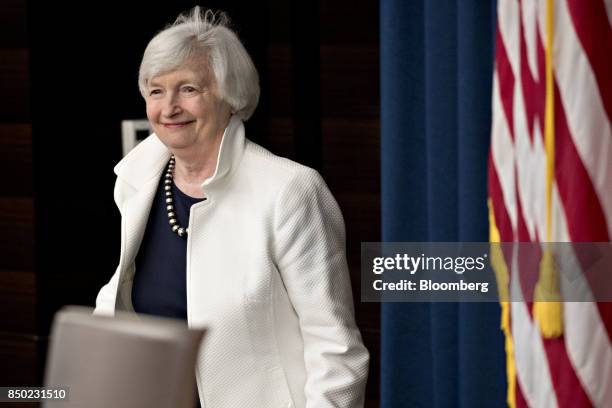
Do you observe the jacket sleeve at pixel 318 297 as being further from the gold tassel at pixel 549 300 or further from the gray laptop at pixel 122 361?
the gray laptop at pixel 122 361

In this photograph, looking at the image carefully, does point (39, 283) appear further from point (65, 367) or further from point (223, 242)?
point (65, 367)

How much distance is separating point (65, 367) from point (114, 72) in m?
2.92

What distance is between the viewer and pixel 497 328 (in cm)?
293

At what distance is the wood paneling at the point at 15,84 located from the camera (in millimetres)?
4668

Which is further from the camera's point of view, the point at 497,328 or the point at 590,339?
the point at 497,328

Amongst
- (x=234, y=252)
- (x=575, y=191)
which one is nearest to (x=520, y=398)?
(x=575, y=191)

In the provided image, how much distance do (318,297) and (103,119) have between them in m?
2.51

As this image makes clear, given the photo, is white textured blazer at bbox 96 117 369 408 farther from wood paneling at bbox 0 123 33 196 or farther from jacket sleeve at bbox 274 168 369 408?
wood paneling at bbox 0 123 33 196

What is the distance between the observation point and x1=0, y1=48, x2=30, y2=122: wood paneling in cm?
467

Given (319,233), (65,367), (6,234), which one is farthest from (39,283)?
(65,367)

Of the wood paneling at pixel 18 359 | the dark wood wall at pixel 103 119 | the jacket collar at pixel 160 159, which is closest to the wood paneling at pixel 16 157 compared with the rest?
the dark wood wall at pixel 103 119

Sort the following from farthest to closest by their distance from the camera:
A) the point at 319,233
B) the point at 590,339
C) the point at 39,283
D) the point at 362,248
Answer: the point at 39,283 → the point at 362,248 → the point at 319,233 → the point at 590,339

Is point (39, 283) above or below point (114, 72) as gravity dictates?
below

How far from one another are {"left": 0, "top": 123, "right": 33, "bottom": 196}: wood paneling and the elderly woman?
2.28 m
